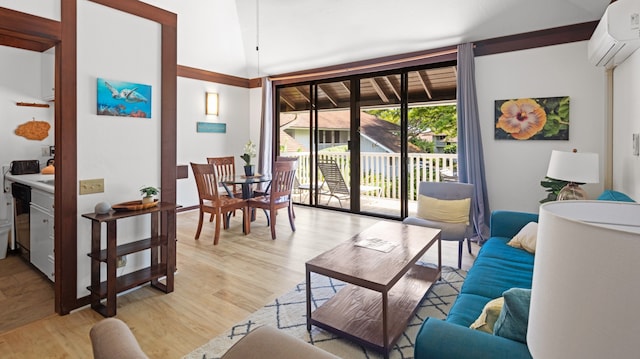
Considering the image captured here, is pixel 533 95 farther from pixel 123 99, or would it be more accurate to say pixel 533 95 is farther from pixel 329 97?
pixel 123 99

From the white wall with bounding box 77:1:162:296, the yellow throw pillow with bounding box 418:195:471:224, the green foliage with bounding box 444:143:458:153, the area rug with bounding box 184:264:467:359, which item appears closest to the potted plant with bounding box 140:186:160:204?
the white wall with bounding box 77:1:162:296

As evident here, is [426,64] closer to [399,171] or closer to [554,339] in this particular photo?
[399,171]

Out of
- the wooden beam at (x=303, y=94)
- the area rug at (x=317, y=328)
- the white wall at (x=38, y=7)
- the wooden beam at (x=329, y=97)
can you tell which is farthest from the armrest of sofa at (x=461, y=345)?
the wooden beam at (x=303, y=94)

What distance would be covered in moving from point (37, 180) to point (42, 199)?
0.53 m

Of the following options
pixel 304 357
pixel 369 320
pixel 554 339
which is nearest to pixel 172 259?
pixel 369 320

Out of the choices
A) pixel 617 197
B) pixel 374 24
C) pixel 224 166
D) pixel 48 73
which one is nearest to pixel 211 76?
pixel 224 166

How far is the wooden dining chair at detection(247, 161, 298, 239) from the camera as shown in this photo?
4.61 meters

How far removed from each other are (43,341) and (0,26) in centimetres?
204

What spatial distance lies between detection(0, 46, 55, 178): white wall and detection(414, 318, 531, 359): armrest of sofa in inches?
192

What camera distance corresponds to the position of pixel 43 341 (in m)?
2.21

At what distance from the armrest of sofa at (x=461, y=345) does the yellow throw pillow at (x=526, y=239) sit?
5.85 feet

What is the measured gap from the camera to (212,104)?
21.3ft

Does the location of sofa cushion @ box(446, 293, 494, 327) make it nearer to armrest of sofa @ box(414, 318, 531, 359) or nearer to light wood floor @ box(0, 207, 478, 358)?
armrest of sofa @ box(414, 318, 531, 359)

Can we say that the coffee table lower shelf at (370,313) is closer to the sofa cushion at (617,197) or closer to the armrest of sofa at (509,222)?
the armrest of sofa at (509,222)
